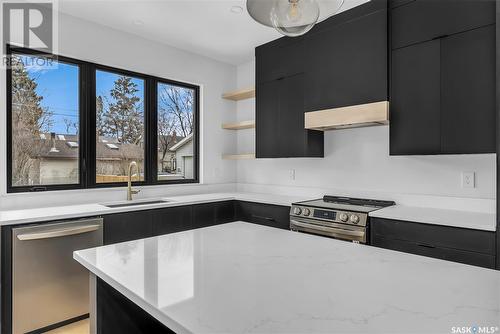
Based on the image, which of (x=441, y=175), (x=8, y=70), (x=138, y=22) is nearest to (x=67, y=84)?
(x=8, y=70)

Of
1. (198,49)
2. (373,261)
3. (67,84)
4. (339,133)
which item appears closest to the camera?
(373,261)

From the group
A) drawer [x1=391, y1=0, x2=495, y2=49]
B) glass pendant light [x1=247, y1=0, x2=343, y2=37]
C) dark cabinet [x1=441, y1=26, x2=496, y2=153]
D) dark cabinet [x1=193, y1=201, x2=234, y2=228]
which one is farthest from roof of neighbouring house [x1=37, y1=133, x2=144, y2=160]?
dark cabinet [x1=441, y1=26, x2=496, y2=153]

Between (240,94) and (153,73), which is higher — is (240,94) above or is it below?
below

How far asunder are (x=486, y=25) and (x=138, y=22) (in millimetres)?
2862

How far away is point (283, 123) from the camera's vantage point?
11.0 ft

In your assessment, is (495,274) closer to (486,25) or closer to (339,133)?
(486,25)

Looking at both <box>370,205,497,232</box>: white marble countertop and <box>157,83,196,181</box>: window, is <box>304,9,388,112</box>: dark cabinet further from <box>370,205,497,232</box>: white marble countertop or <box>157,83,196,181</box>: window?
<box>157,83,196,181</box>: window

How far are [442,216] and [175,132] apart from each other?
2.94m

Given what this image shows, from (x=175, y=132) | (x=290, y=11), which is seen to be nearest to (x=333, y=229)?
(x=290, y=11)

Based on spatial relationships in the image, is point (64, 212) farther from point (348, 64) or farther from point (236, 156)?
point (348, 64)

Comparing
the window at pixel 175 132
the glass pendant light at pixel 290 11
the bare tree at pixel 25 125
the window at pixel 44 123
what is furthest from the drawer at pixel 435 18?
the bare tree at pixel 25 125

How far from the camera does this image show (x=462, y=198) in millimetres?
2500

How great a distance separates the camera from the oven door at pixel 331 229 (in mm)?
2436

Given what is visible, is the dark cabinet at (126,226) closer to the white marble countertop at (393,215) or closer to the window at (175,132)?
the white marble countertop at (393,215)
